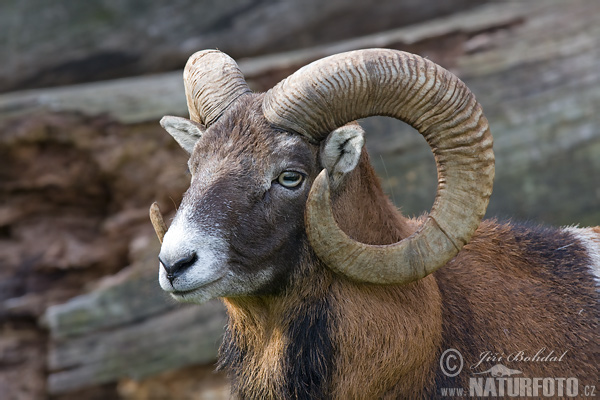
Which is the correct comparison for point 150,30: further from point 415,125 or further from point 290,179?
point 415,125

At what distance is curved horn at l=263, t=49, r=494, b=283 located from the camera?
5.12 meters

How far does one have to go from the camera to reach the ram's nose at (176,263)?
4.86 metres

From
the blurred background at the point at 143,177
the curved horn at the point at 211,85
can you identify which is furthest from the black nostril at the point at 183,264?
the blurred background at the point at 143,177

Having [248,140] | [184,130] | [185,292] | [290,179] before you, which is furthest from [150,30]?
[185,292]

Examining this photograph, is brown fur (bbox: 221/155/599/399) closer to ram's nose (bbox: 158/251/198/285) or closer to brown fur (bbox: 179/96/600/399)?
brown fur (bbox: 179/96/600/399)

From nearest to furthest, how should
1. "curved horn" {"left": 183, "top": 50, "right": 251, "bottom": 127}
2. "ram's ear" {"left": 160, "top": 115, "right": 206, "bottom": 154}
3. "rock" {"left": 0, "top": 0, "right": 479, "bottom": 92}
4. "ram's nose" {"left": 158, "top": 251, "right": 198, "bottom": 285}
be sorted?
"ram's nose" {"left": 158, "top": 251, "right": 198, "bottom": 285}
"curved horn" {"left": 183, "top": 50, "right": 251, "bottom": 127}
"ram's ear" {"left": 160, "top": 115, "right": 206, "bottom": 154}
"rock" {"left": 0, "top": 0, "right": 479, "bottom": 92}

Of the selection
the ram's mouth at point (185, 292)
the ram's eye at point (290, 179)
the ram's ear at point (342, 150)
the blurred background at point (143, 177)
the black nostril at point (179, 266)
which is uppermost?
the ram's ear at point (342, 150)

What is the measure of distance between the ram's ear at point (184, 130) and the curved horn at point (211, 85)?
4.5 inches

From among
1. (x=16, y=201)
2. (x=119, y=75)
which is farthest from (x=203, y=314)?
(x=119, y=75)

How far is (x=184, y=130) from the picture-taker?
6.16 m

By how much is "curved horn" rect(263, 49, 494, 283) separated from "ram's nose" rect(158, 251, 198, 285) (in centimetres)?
87

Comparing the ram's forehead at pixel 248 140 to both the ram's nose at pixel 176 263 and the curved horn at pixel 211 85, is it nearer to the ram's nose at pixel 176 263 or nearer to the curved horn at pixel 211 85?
the curved horn at pixel 211 85

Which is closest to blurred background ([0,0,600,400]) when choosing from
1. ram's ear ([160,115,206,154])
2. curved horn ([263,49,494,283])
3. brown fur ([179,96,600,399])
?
ram's ear ([160,115,206,154])

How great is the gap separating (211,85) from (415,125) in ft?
5.74
